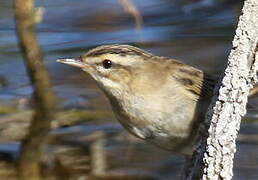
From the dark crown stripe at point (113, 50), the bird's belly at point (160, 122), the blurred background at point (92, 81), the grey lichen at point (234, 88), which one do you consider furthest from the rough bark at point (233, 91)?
the blurred background at point (92, 81)

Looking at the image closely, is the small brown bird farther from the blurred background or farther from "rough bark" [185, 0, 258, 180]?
the blurred background

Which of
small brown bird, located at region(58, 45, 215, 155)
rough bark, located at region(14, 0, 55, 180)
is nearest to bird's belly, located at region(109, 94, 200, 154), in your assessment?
small brown bird, located at region(58, 45, 215, 155)

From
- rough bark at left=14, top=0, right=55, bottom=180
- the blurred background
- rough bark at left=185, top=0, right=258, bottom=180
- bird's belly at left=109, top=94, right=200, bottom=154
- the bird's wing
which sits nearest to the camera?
rough bark at left=185, top=0, right=258, bottom=180

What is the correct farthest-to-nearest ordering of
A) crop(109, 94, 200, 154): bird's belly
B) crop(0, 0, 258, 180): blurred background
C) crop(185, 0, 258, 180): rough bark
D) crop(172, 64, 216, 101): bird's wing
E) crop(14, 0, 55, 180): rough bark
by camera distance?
crop(0, 0, 258, 180): blurred background, crop(14, 0, 55, 180): rough bark, crop(172, 64, 216, 101): bird's wing, crop(109, 94, 200, 154): bird's belly, crop(185, 0, 258, 180): rough bark

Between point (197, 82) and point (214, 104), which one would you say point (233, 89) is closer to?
point (214, 104)

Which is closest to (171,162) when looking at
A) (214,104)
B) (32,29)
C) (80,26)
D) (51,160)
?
(51,160)

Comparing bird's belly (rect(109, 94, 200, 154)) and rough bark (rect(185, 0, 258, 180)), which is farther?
→ bird's belly (rect(109, 94, 200, 154))

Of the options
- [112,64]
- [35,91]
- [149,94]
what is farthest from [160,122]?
[35,91]

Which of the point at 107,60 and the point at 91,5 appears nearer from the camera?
the point at 107,60
